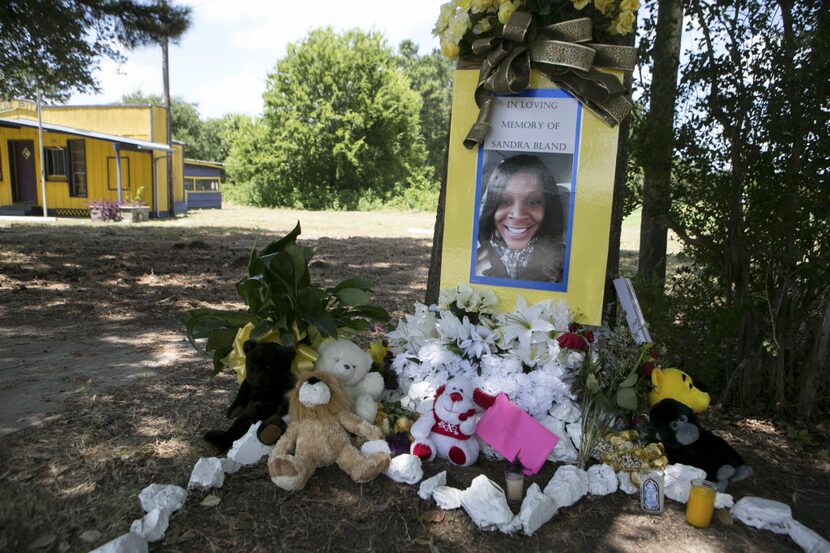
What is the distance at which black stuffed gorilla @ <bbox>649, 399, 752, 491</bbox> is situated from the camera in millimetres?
2680

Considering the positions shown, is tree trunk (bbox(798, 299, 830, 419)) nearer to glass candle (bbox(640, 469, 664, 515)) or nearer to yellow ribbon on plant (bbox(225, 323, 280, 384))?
glass candle (bbox(640, 469, 664, 515))

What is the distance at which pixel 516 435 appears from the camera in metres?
2.85

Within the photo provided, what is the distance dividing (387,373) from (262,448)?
915mm

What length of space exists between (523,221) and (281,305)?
1459mm

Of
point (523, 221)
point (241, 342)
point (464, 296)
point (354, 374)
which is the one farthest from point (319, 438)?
point (523, 221)

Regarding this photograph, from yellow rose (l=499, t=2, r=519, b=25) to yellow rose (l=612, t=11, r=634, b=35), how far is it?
0.54 metres

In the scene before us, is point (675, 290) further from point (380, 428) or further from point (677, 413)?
point (380, 428)

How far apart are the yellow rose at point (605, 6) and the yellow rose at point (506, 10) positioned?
42 cm

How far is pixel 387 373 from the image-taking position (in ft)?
11.4

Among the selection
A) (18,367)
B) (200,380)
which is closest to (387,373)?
(200,380)

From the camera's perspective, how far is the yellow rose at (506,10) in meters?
3.12

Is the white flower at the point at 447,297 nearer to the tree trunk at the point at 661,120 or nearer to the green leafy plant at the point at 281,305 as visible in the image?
the green leafy plant at the point at 281,305

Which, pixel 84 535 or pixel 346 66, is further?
pixel 346 66

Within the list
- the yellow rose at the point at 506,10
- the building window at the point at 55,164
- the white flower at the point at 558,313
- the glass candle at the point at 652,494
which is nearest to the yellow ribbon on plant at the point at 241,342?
the white flower at the point at 558,313
